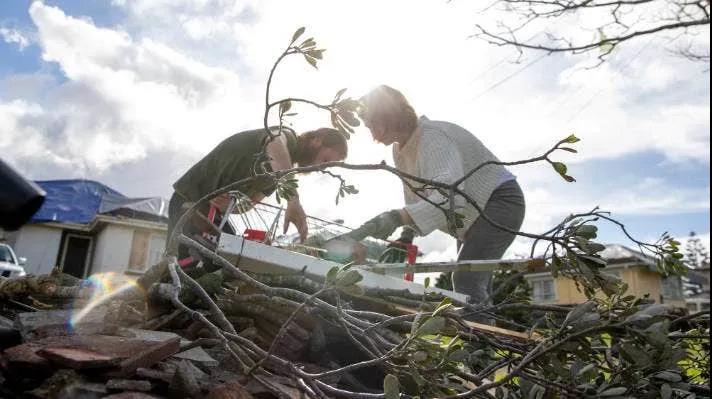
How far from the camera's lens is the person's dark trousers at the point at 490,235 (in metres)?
3.10

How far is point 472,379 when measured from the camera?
4.34 feet

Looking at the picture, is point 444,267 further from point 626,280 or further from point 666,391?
point 626,280

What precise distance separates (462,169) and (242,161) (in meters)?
1.37

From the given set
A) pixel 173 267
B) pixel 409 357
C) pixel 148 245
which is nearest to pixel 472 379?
pixel 409 357

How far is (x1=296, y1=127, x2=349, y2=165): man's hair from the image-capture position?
3.40 metres

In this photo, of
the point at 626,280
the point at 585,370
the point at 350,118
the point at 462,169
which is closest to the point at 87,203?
the point at 462,169

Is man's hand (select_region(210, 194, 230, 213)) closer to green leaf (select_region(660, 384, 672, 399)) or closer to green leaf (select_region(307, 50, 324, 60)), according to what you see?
green leaf (select_region(307, 50, 324, 60))

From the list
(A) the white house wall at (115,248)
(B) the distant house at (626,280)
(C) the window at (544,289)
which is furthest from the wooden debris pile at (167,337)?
(C) the window at (544,289)

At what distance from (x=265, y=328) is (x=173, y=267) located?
0.45 m

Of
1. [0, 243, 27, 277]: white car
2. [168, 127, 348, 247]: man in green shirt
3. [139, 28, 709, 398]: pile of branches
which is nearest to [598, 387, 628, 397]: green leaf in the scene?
[139, 28, 709, 398]: pile of branches

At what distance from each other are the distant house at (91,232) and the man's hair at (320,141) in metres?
19.6

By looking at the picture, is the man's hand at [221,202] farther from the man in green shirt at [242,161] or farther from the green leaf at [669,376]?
the green leaf at [669,376]

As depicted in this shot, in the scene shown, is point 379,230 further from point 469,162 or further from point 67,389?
point 67,389

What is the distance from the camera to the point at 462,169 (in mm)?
3059
